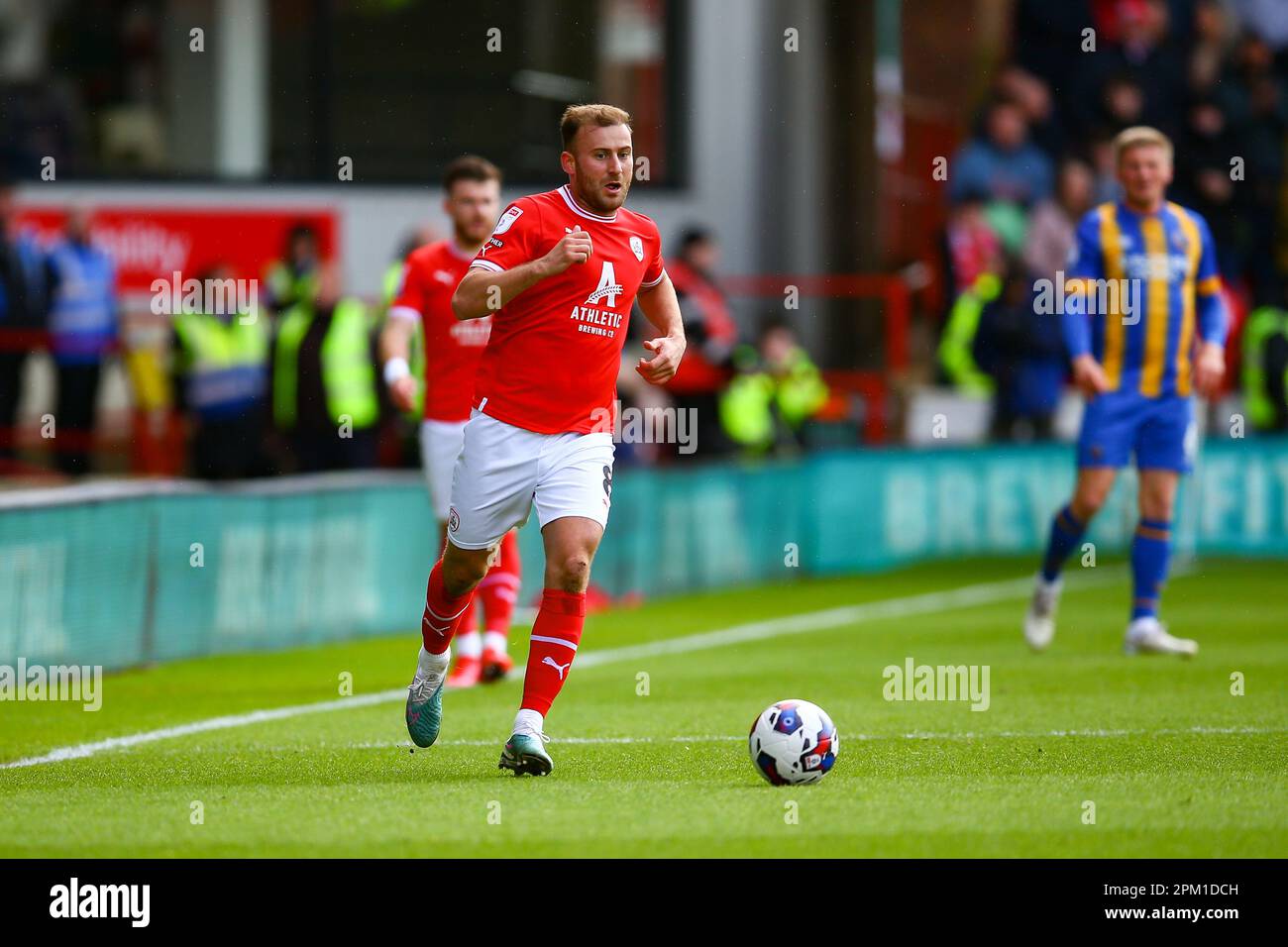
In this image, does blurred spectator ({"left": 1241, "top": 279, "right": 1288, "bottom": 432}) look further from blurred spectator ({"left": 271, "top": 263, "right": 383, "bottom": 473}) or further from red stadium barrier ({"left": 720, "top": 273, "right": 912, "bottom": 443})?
blurred spectator ({"left": 271, "top": 263, "right": 383, "bottom": 473})

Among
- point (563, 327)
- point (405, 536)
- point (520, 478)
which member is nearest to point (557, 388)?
point (563, 327)

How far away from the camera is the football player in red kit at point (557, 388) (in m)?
7.50

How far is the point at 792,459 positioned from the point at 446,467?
25.7 feet

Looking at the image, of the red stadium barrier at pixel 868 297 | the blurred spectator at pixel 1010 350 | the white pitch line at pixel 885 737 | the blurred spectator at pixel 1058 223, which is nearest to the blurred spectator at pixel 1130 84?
the blurred spectator at pixel 1058 223

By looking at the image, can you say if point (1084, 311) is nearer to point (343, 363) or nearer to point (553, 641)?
point (553, 641)

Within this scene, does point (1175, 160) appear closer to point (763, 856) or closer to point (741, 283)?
point (741, 283)

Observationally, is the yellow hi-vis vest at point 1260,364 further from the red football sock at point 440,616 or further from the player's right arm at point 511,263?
the player's right arm at point 511,263

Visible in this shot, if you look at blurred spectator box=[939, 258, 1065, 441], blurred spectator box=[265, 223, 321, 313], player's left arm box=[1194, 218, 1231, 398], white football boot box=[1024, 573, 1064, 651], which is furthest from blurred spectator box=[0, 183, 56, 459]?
player's left arm box=[1194, 218, 1231, 398]

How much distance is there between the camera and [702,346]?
60.2 ft

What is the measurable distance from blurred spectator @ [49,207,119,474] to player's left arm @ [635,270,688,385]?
9.87 metres

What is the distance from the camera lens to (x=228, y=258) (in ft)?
70.2

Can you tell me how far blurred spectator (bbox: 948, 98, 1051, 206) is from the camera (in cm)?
2178

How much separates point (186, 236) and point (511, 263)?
1463 cm

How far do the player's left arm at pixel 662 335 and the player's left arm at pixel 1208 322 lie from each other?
4.03 m
